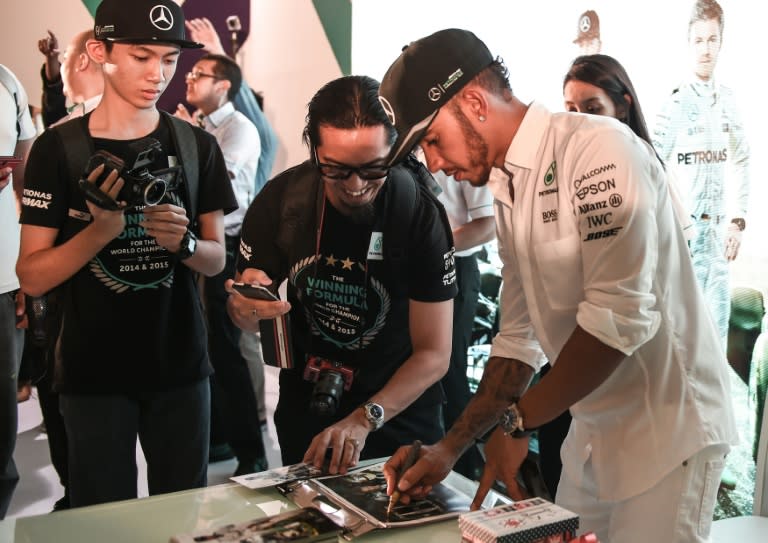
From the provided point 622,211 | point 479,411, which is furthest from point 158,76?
point 622,211

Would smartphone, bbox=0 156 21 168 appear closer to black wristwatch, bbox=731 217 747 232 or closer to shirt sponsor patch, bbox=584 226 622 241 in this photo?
shirt sponsor patch, bbox=584 226 622 241

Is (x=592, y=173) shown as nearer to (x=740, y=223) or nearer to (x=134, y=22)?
(x=134, y=22)

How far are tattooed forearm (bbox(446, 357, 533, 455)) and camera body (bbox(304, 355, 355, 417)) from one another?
286 millimetres

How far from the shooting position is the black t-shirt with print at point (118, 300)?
196cm

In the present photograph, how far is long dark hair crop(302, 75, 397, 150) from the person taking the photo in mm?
1726

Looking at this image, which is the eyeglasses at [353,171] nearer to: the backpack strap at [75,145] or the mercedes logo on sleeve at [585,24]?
the backpack strap at [75,145]

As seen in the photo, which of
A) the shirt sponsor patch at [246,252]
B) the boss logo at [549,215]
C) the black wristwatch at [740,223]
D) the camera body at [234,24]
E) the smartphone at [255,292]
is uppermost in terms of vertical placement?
the camera body at [234,24]

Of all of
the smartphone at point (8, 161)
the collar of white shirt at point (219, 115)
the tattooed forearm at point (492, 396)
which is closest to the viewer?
the tattooed forearm at point (492, 396)

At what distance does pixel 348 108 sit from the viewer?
173cm

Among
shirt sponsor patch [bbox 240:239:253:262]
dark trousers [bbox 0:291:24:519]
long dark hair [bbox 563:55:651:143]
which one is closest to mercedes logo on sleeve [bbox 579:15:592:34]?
long dark hair [bbox 563:55:651:143]

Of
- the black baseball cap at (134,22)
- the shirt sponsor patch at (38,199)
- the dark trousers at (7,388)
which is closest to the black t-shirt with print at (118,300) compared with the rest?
the shirt sponsor patch at (38,199)

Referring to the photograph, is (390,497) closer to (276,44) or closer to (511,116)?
(511,116)

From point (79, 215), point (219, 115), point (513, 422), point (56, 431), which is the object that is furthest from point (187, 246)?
point (219, 115)

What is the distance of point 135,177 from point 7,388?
114 cm
